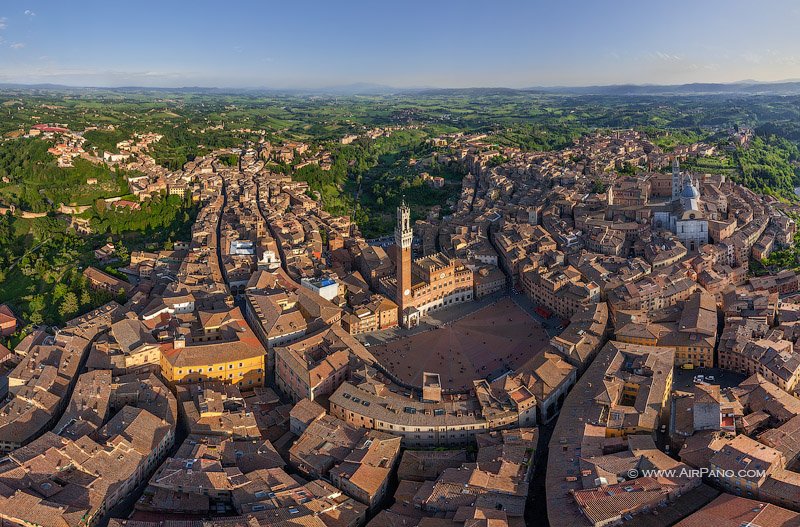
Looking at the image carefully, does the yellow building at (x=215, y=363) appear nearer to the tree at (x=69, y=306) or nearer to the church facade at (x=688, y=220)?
the tree at (x=69, y=306)

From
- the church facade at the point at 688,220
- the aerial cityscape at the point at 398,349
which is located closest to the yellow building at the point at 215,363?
the aerial cityscape at the point at 398,349

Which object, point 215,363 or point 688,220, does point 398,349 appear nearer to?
point 215,363

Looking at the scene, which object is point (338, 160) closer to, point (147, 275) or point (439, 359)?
point (147, 275)

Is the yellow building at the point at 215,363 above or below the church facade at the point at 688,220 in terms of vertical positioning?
below

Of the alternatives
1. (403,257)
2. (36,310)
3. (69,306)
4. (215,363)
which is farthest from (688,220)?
(36,310)

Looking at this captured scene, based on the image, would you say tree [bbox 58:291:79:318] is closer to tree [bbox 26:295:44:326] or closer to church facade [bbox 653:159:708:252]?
tree [bbox 26:295:44:326]
